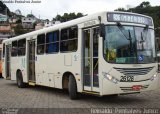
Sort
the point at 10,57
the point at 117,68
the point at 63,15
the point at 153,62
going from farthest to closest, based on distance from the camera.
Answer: the point at 63,15, the point at 10,57, the point at 153,62, the point at 117,68

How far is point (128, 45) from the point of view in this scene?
12.4 m

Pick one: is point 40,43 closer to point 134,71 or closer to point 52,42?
point 52,42

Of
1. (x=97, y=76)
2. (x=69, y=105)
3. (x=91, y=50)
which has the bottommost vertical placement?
(x=69, y=105)

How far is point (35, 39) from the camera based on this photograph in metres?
18.5

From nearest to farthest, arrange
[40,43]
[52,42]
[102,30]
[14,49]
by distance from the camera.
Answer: [102,30] → [52,42] → [40,43] → [14,49]

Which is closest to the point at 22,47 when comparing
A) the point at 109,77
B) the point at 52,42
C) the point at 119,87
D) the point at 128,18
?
the point at 52,42

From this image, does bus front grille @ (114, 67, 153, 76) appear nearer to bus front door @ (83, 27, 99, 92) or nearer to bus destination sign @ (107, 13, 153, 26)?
bus front door @ (83, 27, 99, 92)

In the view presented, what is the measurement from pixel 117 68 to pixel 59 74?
12.6ft

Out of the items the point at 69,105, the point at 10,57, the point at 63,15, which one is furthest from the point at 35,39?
the point at 63,15

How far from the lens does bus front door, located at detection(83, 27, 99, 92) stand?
12.5 meters

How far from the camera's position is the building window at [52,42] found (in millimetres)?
15667

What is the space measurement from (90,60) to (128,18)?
6.24 ft

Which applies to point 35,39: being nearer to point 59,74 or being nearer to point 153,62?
point 59,74

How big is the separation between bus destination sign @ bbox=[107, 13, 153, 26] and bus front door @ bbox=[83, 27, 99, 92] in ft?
2.01
